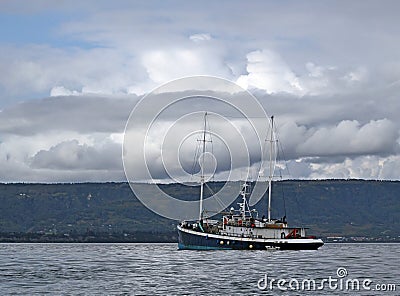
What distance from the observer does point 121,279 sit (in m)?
125

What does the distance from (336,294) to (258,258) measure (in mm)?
77124

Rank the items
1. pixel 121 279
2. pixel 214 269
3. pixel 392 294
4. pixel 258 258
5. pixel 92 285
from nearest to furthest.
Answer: pixel 392 294 < pixel 92 285 < pixel 121 279 < pixel 214 269 < pixel 258 258

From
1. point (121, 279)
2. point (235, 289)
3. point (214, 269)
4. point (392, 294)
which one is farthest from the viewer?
point (214, 269)

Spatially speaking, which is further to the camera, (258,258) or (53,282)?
(258,258)

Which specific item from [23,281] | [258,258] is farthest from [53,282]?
[258,258]

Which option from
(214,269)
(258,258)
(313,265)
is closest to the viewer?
(214,269)

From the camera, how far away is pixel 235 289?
355 ft

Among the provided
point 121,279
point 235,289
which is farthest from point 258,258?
point 235,289

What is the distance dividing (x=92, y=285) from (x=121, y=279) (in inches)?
382

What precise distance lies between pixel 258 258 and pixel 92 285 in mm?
68626

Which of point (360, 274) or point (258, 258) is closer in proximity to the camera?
point (360, 274)

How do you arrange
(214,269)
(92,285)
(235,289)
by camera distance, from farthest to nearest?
1. (214,269)
2. (92,285)
3. (235,289)

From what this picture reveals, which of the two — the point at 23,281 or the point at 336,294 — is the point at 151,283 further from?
the point at 336,294

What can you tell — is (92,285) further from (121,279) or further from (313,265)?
(313,265)
